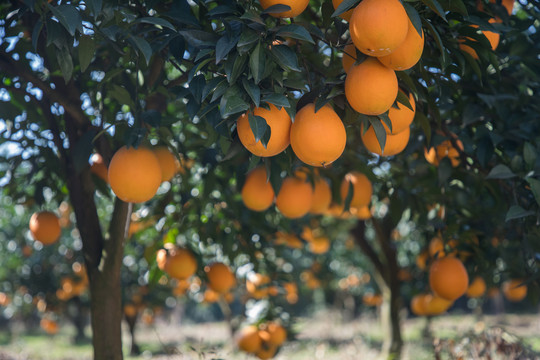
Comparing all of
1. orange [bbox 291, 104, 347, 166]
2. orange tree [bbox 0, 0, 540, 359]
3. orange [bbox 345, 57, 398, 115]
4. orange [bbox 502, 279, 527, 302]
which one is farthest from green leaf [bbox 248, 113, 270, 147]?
orange [bbox 502, 279, 527, 302]

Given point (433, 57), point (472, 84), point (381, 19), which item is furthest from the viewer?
point (472, 84)

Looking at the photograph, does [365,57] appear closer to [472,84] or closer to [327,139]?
[327,139]

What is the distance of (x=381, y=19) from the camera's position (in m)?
1.13

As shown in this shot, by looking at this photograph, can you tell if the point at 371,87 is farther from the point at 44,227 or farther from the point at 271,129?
the point at 44,227

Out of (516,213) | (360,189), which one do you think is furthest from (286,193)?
(516,213)

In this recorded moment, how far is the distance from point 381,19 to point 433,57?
1.69ft

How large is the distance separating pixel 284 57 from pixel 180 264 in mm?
1693

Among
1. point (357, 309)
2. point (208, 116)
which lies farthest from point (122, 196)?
point (357, 309)

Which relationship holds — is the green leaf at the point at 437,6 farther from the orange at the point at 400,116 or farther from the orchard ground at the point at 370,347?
the orchard ground at the point at 370,347

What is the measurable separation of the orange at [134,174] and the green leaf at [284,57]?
23.6 inches

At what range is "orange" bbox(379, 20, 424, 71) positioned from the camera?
1232mm

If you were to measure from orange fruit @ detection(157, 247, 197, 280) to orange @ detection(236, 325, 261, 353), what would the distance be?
68cm

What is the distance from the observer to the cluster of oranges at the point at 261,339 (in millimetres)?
3088

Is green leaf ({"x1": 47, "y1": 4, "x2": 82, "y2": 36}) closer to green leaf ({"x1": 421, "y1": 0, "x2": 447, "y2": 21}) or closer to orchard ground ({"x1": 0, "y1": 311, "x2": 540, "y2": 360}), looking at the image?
green leaf ({"x1": 421, "y1": 0, "x2": 447, "y2": 21})
